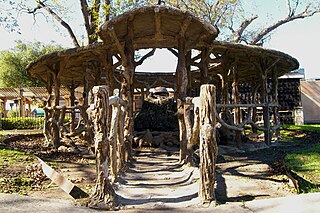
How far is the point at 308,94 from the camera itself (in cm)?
2398

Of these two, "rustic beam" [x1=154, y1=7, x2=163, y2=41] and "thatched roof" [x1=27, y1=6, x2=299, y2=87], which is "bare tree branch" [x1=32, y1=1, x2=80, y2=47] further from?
"rustic beam" [x1=154, y1=7, x2=163, y2=41]

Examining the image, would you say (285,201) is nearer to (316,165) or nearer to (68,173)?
(316,165)

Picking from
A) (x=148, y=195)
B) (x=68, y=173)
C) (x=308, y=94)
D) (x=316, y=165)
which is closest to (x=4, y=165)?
(x=68, y=173)

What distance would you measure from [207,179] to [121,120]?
2378 mm

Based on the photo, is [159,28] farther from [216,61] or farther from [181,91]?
[216,61]

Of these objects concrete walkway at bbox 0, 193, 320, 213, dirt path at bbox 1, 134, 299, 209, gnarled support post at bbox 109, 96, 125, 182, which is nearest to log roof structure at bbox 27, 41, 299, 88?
dirt path at bbox 1, 134, 299, 209

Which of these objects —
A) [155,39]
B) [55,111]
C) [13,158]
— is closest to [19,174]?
[13,158]

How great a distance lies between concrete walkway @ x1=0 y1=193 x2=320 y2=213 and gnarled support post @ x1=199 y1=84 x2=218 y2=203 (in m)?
0.32

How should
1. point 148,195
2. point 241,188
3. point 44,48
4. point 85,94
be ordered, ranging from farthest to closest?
point 44,48 < point 85,94 < point 241,188 < point 148,195

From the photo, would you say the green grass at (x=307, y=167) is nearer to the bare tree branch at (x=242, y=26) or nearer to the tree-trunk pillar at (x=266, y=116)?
the tree-trunk pillar at (x=266, y=116)

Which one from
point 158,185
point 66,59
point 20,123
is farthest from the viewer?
point 20,123

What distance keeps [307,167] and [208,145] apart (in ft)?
11.0

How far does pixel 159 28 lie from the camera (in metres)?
7.71

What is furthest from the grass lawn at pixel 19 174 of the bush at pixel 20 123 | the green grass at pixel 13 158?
the bush at pixel 20 123
